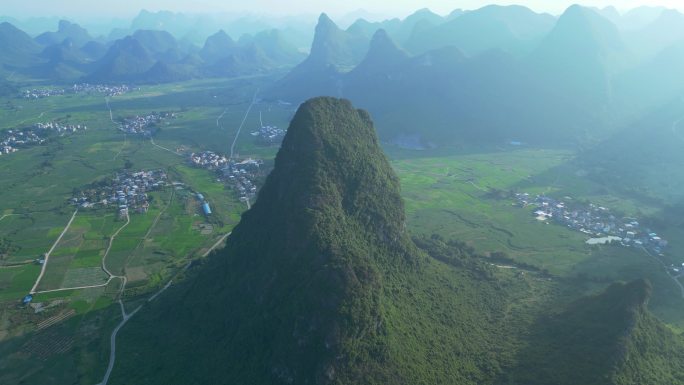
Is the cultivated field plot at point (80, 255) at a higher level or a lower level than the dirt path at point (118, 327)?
lower

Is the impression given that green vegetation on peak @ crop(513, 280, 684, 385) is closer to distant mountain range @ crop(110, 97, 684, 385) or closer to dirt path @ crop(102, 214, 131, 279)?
distant mountain range @ crop(110, 97, 684, 385)

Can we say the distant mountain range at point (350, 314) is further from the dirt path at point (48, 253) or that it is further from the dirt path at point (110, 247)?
the dirt path at point (48, 253)

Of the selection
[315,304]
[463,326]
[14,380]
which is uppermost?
[315,304]

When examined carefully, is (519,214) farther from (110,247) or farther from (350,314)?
(110,247)

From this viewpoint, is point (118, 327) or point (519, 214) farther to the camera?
point (519, 214)

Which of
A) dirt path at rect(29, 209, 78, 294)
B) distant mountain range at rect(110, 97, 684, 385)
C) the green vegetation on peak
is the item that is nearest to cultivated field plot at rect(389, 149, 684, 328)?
distant mountain range at rect(110, 97, 684, 385)

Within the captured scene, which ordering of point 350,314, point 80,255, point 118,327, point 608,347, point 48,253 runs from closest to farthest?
point 350,314 < point 608,347 < point 118,327 < point 80,255 < point 48,253

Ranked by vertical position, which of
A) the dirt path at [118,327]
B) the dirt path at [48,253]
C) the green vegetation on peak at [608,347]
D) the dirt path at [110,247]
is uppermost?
the green vegetation on peak at [608,347]

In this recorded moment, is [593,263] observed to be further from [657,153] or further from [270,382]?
[657,153]

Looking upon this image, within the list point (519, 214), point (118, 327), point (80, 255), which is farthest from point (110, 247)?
point (519, 214)

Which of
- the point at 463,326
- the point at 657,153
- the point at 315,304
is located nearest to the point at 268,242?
the point at 315,304

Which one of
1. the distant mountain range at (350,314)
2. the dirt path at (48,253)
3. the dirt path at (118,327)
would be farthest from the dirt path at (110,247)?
the distant mountain range at (350,314)
